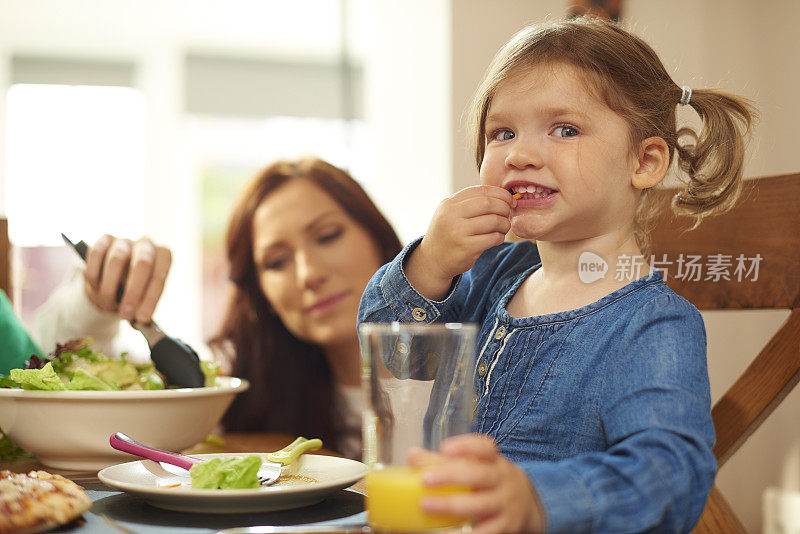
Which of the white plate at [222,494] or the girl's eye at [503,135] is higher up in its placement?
the girl's eye at [503,135]

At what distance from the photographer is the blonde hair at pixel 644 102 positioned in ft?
2.58

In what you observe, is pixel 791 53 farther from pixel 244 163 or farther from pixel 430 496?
pixel 244 163

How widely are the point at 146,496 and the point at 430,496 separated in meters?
0.29

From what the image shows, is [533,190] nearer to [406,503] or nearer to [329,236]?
[406,503]

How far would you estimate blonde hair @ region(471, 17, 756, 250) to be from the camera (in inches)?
31.0

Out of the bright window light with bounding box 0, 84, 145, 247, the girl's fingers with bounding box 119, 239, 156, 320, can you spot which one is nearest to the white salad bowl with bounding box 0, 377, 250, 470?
the girl's fingers with bounding box 119, 239, 156, 320

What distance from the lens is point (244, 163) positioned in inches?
210

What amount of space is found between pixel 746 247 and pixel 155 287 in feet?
2.48

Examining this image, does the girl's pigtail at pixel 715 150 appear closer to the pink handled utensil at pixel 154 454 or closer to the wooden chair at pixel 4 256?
the pink handled utensil at pixel 154 454

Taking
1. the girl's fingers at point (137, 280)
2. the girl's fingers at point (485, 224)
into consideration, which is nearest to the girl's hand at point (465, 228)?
the girl's fingers at point (485, 224)

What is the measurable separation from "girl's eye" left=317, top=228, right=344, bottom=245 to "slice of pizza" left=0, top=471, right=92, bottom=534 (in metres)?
1.00

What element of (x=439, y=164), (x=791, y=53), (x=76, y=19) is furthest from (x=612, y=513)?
(x=76, y=19)

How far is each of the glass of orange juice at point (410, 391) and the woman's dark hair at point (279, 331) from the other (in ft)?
3.63

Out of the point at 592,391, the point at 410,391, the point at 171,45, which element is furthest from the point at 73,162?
the point at 410,391
